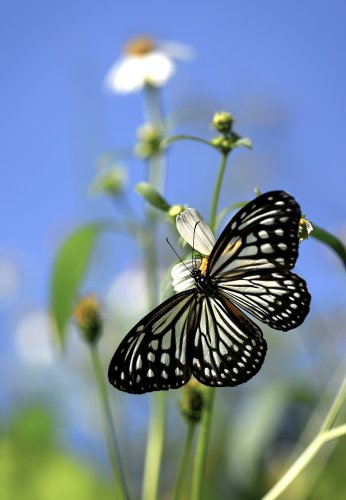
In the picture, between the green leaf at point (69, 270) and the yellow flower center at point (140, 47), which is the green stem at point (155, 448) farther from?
the yellow flower center at point (140, 47)

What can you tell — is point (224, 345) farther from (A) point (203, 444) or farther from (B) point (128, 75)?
(B) point (128, 75)

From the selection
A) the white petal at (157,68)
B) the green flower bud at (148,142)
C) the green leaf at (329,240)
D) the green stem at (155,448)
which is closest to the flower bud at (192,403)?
the green stem at (155,448)

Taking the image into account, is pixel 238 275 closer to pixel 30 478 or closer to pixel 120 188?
pixel 120 188

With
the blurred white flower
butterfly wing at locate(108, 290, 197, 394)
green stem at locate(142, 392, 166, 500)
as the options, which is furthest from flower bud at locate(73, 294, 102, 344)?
the blurred white flower

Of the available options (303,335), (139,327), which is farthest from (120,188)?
(139,327)

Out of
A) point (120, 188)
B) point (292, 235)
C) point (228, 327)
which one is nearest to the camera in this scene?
point (292, 235)

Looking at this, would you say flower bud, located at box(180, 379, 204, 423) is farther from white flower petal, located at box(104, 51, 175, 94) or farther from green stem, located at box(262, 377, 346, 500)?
white flower petal, located at box(104, 51, 175, 94)

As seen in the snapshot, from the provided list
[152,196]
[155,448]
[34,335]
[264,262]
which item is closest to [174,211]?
[152,196]
